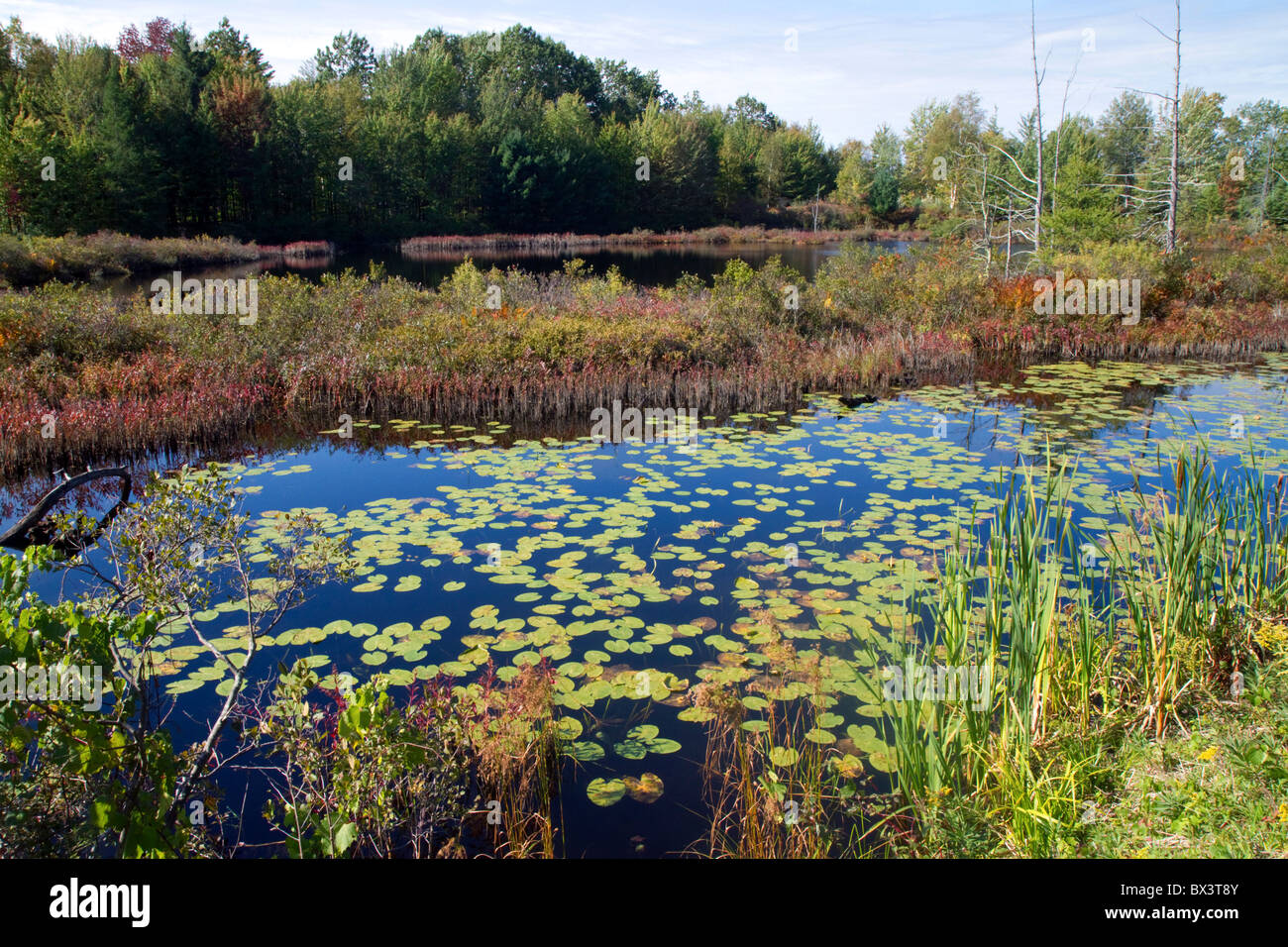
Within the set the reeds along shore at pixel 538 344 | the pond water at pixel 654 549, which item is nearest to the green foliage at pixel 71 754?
the pond water at pixel 654 549

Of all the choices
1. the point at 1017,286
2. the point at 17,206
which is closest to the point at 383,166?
the point at 17,206

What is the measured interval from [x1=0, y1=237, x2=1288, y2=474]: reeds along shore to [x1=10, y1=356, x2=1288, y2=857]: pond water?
111cm

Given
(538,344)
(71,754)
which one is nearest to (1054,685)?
(71,754)

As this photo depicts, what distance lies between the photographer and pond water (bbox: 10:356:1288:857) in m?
3.86

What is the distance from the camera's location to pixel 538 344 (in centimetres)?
1099

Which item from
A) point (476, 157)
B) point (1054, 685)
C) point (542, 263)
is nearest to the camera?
point (1054, 685)

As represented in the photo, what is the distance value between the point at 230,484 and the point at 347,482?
0.98 m

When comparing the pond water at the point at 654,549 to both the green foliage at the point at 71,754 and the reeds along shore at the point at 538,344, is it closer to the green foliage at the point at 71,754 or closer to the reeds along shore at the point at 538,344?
the green foliage at the point at 71,754

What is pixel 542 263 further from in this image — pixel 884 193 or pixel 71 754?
pixel 884 193

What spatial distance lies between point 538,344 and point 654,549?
19.3ft

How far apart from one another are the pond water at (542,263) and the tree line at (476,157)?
4.62 metres

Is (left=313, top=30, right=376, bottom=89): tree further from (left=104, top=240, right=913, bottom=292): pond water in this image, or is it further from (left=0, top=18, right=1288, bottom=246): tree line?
(left=104, top=240, right=913, bottom=292): pond water

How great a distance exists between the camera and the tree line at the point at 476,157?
30766 mm

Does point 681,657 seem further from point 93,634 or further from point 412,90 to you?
point 412,90
